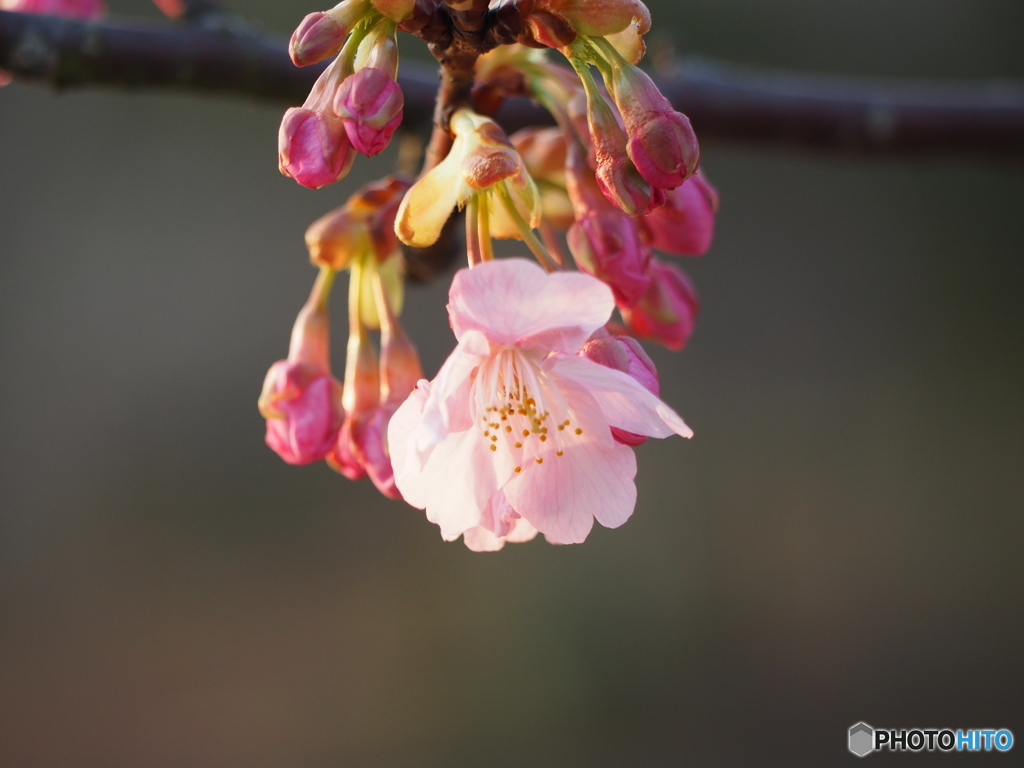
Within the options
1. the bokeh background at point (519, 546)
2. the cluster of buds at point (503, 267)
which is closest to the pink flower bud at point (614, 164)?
the cluster of buds at point (503, 267)

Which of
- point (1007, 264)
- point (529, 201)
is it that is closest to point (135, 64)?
point (529, 201)

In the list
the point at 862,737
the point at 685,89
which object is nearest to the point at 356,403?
the point at 685,89

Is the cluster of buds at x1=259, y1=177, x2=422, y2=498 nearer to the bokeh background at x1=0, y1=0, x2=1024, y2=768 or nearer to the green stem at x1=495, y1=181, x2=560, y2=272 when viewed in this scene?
the green stem at x1=495, y1=181, x2=560, y2=272

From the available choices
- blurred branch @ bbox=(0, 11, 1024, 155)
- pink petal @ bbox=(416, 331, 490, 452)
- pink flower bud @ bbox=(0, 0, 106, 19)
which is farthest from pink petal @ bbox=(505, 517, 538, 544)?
pink flower bud @ bbox=(0, 0, 106, 19)

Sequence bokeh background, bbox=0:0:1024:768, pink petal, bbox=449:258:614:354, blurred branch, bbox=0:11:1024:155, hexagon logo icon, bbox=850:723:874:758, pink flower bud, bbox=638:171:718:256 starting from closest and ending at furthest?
pink petal, bbox=449:258:614:354 < pink flower bud, bbox=638:171:718:256 < blurred branch, bbox=0:11:1024:155 < hexagon logo icon, bbox=850:723:874:758 < bokeh background, bbox=0:0:1024:768

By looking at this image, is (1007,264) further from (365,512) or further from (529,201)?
(529,201)

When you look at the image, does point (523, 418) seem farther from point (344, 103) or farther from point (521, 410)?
point (344, 103)

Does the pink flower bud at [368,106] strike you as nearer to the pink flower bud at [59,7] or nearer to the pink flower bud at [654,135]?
the pink flower bud at [654,135]
